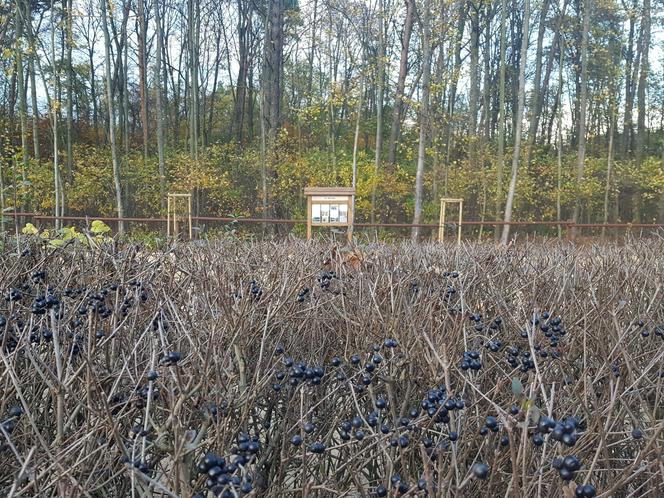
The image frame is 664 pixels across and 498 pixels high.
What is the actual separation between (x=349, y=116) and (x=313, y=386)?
85.7 feet

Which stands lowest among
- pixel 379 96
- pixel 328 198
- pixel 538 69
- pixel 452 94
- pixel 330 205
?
pixel 330 205

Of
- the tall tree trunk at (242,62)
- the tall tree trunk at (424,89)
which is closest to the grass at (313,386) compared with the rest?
the tall tree trunk at (424,89)

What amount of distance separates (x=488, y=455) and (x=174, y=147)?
26612mm

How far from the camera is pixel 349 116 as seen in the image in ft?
89.2

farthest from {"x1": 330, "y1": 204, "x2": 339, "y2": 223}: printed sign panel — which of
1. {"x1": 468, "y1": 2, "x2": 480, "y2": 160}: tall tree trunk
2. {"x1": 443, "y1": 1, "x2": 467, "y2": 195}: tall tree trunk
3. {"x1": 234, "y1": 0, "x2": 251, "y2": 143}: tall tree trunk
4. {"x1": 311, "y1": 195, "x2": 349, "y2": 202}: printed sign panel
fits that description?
{"x1": 234, "y1": 0, "x2": 251, "y2": 143}: tall tree trunk

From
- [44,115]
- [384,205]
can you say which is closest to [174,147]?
[44,115]

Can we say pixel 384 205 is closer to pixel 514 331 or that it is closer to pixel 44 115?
pixel 44 115

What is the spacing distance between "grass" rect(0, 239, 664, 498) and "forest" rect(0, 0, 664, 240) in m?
14.2

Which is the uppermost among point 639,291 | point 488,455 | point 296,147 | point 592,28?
point 592,28

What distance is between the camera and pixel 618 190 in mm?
23422

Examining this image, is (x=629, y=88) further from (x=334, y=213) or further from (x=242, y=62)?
(x=334, y=213)

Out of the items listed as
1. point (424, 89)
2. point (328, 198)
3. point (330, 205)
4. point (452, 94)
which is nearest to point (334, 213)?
point (330, 205)

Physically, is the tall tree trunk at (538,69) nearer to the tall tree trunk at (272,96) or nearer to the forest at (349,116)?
the forest at (349,116)

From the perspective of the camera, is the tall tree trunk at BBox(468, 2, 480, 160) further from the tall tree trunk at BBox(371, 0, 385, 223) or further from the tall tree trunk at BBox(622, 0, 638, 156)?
the tall tree trunk at BBox(622, 0, 638, 156)
